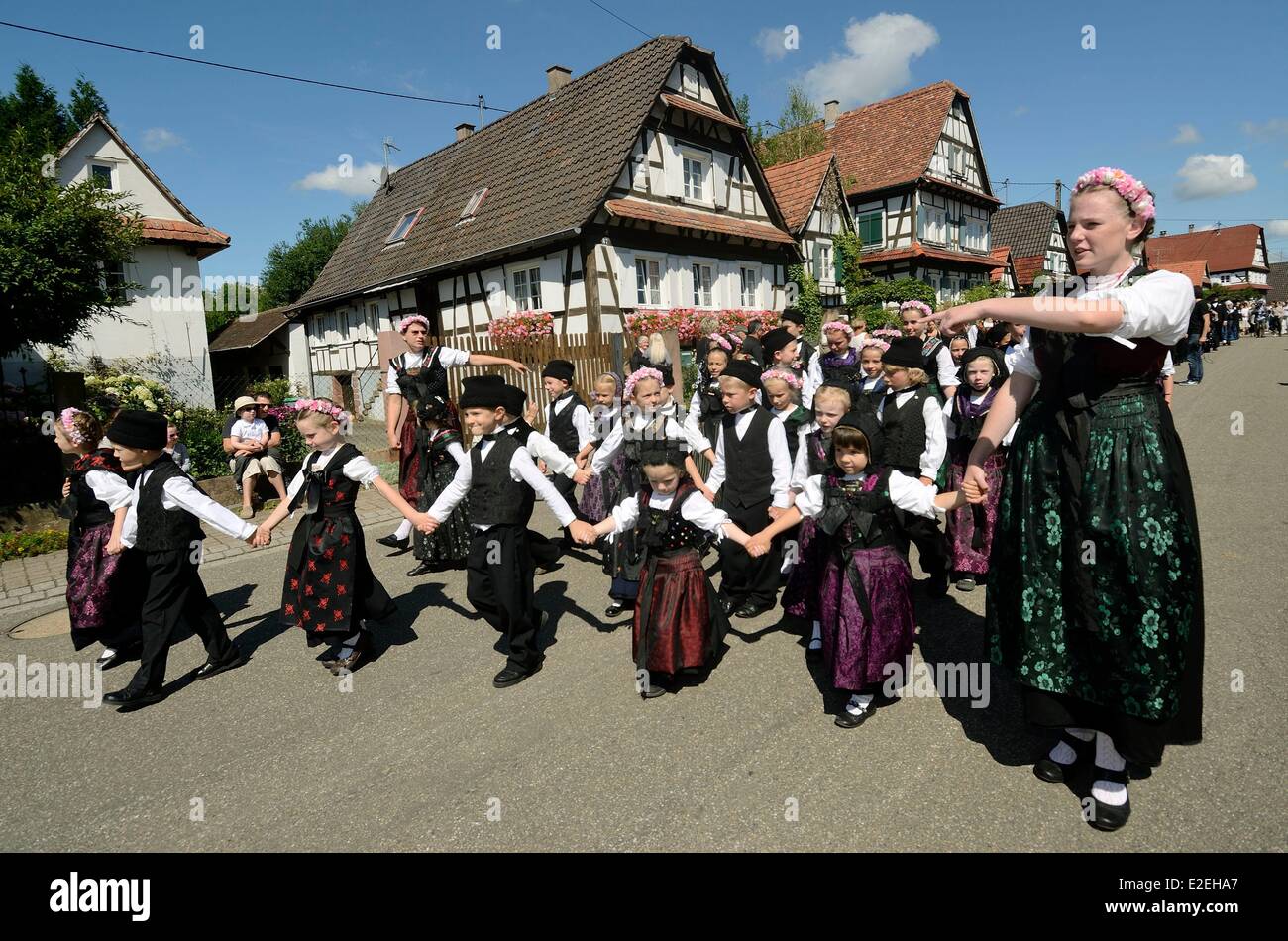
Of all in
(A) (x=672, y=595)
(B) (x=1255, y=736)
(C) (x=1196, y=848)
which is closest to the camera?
(C) (x=1196, y=848)

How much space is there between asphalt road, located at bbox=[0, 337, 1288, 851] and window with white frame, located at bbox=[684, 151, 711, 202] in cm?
1675

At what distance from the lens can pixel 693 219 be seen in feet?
62.4

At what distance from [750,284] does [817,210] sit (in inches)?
240

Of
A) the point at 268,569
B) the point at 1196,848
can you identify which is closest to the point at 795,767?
the point at 1196,848

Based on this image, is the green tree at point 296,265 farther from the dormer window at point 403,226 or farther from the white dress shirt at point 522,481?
the white dress shirt at point 522,481

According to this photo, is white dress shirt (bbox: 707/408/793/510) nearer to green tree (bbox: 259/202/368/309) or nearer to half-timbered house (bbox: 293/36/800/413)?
half-timbered house (bbox: 293/36/800/413)

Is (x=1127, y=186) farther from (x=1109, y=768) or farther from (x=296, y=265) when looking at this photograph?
(x=296, y=265)

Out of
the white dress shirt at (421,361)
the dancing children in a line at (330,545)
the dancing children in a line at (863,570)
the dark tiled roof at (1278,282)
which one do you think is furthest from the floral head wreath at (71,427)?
the dark tiled roof at (1278,282)

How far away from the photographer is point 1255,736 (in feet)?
11.0

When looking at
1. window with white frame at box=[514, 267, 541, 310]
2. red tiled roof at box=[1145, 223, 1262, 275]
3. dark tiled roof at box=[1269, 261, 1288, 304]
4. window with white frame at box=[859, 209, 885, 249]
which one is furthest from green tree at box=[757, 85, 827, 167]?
dark tiled roof at box=[1269, 261, 1288, 304]

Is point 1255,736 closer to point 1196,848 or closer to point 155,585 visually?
point 1196,848

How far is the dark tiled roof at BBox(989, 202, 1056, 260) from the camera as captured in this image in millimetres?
41906

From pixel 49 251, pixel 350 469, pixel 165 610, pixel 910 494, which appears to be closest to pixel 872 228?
pixel 49 251
